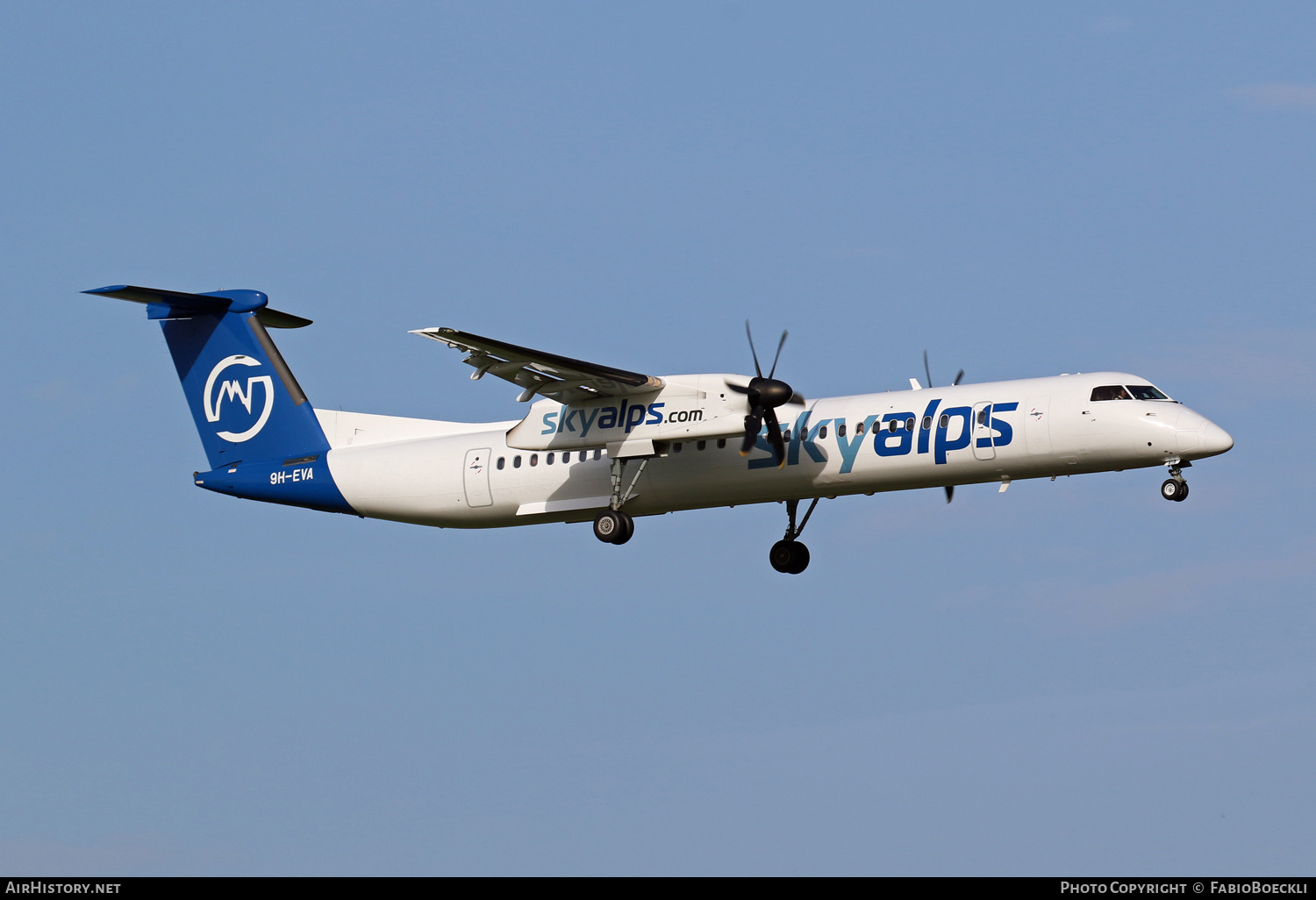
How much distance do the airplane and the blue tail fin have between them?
3 cm

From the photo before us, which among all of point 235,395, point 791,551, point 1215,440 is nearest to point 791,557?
point 791,551

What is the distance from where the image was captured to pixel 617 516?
25516 mm

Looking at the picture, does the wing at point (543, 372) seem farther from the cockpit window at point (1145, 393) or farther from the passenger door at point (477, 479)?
the cockpit window at point (1145, 393)

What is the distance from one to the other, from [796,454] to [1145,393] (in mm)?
5311

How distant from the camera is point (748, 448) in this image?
24.5 metres

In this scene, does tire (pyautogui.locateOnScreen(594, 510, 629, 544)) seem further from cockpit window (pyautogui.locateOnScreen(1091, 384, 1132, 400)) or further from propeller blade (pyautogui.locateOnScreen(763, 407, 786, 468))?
cockpit window (pyautogui.locateOnScreen(1091, 384, 1132, 400))

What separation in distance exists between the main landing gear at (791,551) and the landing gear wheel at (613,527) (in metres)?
3.50

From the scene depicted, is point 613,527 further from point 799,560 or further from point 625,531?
point 799,560

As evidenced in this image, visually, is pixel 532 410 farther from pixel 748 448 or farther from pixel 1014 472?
pixel 1014 472

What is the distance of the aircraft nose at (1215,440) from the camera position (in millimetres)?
22641

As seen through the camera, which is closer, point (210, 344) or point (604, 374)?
point (604, 374)

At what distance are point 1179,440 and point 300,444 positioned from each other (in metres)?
15.0
